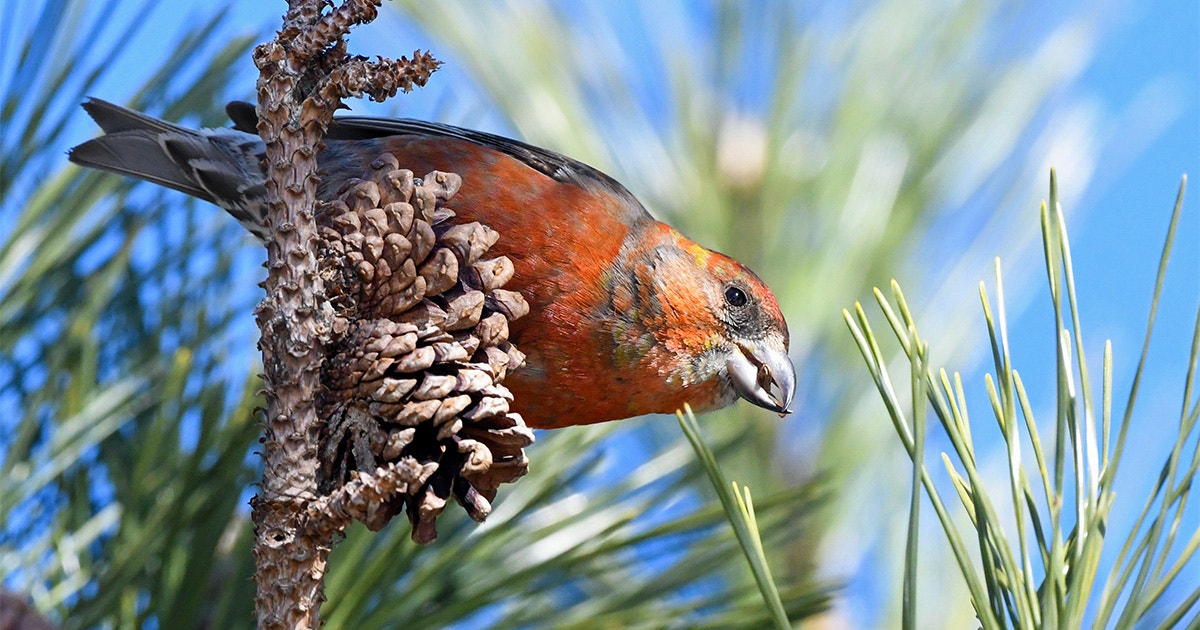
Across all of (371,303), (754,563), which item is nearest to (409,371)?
(371,303)

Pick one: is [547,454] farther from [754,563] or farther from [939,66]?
[939,66]

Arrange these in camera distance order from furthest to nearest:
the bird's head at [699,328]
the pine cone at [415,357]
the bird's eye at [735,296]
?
1. the bird's eye at [735,296]
2. the bird's head at [699,328]
3. the pine cone at [415,357]

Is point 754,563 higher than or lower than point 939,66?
lower

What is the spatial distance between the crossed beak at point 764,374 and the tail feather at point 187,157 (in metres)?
0.95

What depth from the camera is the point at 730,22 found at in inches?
115

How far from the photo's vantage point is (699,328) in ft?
8.00

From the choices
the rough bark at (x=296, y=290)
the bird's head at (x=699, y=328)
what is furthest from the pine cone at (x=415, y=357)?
the bird's head at (x=699, y=328)

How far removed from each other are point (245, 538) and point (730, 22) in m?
1.70

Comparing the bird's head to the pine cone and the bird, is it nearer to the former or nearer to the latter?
the bird

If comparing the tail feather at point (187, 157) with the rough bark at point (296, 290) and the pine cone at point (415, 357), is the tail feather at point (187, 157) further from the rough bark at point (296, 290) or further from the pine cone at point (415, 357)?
the rough bark at point (296, 290)

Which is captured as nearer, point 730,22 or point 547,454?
point 547,454

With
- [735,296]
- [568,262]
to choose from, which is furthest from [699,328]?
[568,262]

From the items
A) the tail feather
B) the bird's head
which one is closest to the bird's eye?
the bird's head

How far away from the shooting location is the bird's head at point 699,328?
7.69 ft
